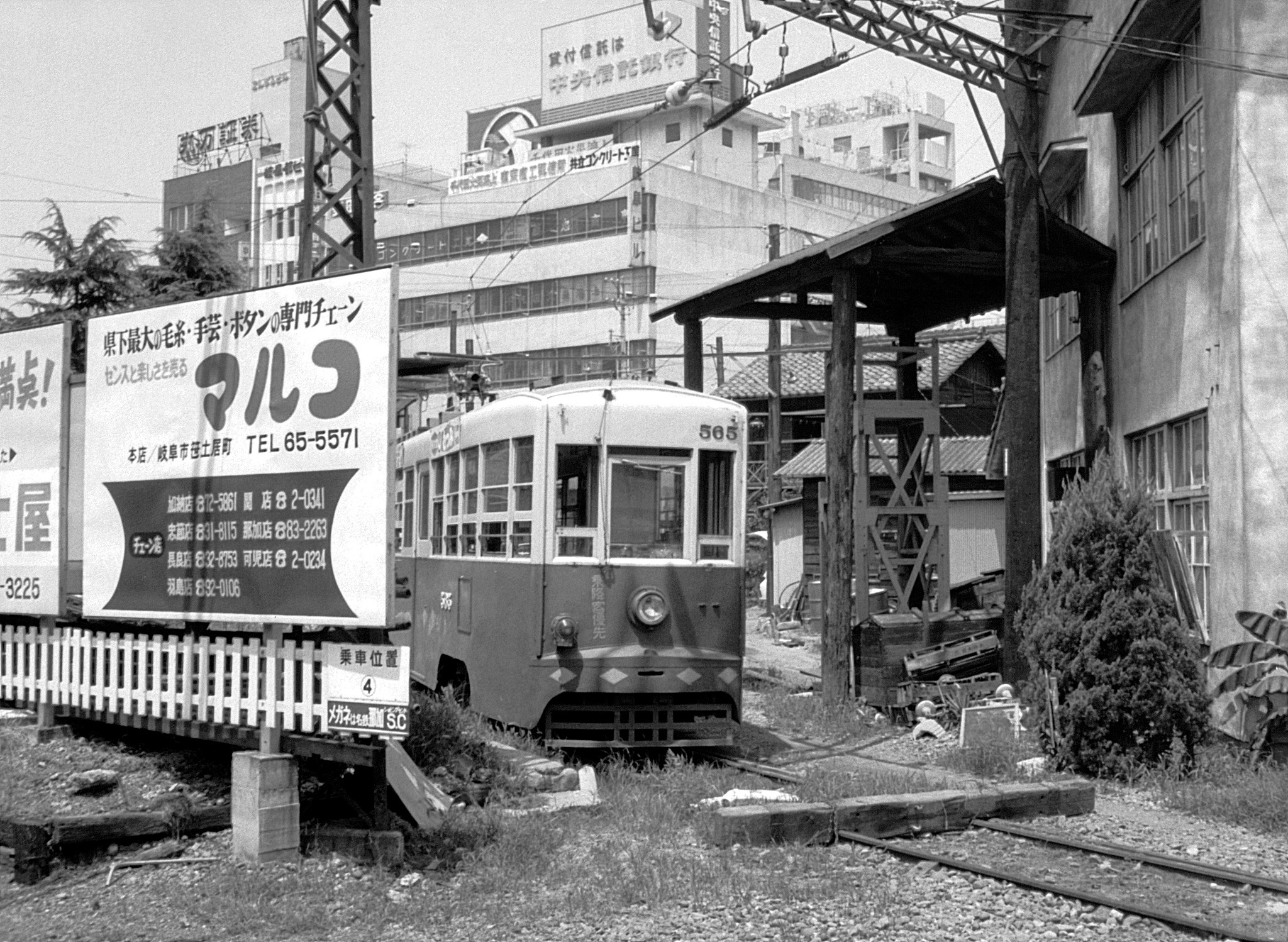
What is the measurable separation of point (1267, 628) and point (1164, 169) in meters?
5.27

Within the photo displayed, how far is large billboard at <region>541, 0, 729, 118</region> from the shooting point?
209 feet

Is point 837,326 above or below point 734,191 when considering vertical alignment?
below

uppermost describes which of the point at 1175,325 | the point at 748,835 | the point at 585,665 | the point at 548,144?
the point at 548,144

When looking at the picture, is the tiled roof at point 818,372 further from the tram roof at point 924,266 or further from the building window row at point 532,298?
the tram roof at point 924,266

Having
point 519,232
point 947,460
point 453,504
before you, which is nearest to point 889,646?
point 453,504

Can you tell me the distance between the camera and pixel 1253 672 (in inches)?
416

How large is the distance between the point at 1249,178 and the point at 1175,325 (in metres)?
2.23

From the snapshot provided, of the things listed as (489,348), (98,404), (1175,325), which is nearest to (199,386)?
(98,404)

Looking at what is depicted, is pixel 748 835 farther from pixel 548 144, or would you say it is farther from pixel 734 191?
pixel 548 144

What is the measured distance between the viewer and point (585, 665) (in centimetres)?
1134

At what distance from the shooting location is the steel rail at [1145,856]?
7559 mm

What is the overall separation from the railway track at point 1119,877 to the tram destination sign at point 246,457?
3383 mm

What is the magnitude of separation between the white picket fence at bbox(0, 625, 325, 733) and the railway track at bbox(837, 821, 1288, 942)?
325 centimetres

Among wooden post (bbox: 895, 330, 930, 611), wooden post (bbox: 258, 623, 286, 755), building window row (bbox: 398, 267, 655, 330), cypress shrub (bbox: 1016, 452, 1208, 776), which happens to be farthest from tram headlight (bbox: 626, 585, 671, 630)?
building window row (bbox: 398, 267, 655, 330)
